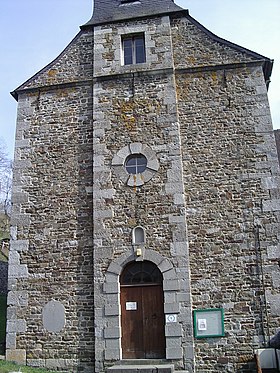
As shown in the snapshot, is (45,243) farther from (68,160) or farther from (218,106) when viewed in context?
(218,106)

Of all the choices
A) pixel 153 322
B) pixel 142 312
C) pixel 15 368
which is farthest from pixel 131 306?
pixel 15 368

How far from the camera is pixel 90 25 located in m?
11.7

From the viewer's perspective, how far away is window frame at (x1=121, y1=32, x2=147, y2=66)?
11180 mm

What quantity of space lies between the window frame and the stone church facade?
0.04 metres

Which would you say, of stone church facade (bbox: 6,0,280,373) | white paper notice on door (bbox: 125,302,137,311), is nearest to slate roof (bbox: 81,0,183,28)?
stone church facade (bbox: 6,0,280,373)

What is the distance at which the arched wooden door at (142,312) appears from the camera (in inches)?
359

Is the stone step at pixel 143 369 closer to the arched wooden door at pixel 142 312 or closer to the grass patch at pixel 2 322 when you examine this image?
the arched wooden door at pixel 142 312

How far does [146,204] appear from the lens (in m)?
9.87

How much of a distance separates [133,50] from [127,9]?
141 centimetres

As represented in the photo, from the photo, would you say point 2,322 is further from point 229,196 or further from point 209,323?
point 229,196

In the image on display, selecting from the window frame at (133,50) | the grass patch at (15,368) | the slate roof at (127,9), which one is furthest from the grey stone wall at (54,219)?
the window frame at (133,50)

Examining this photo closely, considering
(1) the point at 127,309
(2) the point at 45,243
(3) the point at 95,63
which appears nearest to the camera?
(1) the point at 127,309

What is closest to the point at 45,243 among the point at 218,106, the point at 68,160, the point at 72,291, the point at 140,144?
the point at 72,291

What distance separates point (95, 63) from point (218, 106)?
3.36 meters
